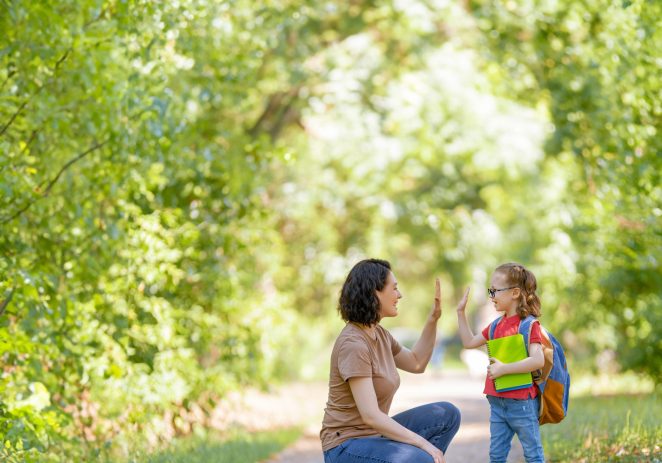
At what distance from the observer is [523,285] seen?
6.01 metres

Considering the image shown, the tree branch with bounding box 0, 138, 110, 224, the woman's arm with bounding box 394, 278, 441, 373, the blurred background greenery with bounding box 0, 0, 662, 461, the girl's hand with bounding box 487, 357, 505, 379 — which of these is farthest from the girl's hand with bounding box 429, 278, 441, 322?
the tree branch with bounding box 0, 138, 110, 224

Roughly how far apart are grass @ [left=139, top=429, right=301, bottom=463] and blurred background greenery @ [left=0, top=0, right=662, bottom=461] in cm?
48

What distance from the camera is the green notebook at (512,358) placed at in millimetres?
5840

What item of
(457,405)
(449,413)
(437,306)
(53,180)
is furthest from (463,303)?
(457,405)

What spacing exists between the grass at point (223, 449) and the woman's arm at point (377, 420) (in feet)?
8.79

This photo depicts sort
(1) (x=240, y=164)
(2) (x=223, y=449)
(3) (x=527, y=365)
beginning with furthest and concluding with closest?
(1) (x=240, y=164) < (2) (x=223, y=449) < (3) (x=527, y=365)

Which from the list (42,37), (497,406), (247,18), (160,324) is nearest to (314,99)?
(247,18)

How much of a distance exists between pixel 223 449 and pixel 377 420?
4373mm

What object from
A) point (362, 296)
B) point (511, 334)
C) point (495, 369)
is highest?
point (362, 296)

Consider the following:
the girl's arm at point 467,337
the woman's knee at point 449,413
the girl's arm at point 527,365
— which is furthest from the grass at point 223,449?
the girl's arm at point 527,365

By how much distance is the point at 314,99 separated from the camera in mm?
15977

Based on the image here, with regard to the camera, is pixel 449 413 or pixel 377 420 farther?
pixel 449 413

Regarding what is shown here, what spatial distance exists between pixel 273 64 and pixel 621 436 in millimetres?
8661

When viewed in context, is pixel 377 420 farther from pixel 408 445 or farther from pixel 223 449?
pixel 223 449
